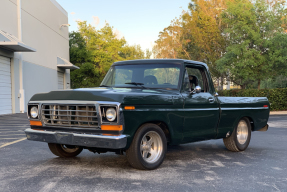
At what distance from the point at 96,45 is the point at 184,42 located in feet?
68.1

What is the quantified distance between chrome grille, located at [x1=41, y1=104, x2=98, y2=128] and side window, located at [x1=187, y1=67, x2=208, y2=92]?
2291mm

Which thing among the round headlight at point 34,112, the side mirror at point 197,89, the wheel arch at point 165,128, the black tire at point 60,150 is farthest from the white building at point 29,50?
the wheel arch at point 165,128

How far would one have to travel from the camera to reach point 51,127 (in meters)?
5.60

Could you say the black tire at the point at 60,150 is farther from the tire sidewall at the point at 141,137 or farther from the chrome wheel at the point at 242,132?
the chrome wheel at the point at 242,132

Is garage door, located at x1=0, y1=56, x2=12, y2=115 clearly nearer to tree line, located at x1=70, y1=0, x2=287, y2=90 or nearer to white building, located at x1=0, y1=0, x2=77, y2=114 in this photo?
white building, located at x1=0, y1=0, x2=77, y2=114

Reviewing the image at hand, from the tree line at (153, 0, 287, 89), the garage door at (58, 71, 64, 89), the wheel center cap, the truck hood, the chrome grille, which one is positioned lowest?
the wheel center cap

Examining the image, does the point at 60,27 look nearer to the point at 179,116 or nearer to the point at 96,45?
the point at 96,45

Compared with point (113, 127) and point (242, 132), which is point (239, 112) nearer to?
point (242, 132)

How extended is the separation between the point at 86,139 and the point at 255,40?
24.3 meters

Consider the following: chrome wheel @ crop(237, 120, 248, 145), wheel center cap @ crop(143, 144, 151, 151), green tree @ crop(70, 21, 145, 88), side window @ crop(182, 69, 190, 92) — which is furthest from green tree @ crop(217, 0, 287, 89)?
green tree @ crop(70, 21, 145, 88)

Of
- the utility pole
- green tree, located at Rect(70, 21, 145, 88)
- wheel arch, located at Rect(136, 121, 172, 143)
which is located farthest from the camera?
green tree, located at Rect(70, 21, 145, 88)

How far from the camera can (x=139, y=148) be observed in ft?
17.3

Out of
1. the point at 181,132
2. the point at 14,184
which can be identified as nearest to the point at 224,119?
the point at 181,132

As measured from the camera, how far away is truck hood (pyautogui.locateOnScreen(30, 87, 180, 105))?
5039 mm
